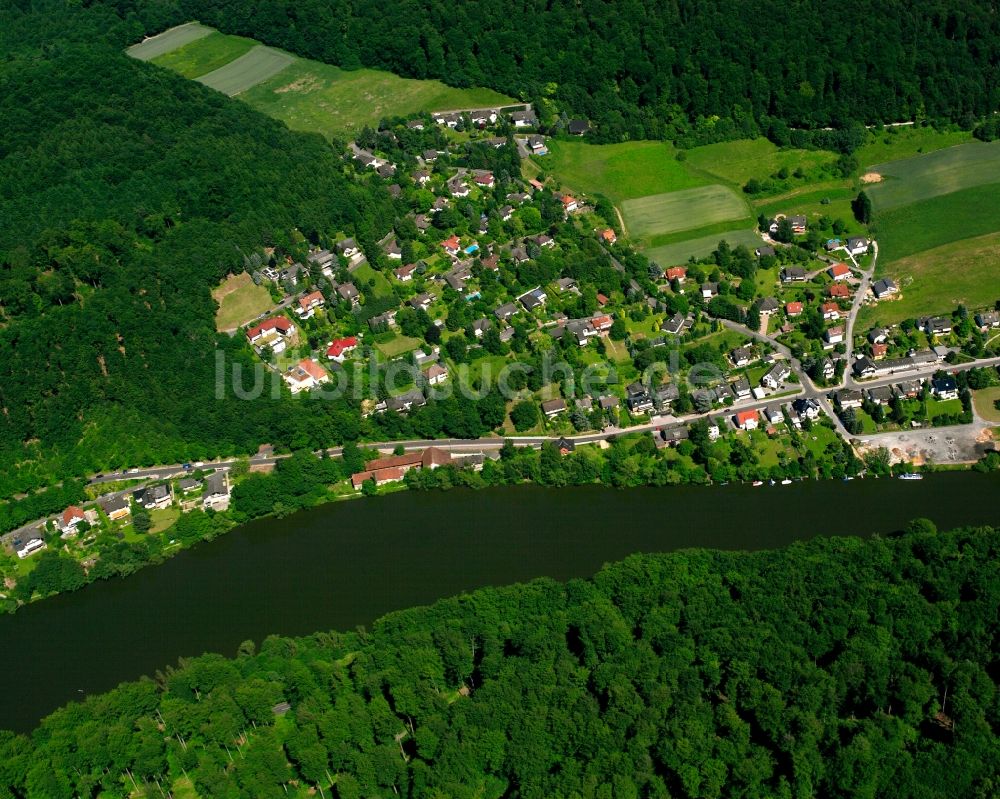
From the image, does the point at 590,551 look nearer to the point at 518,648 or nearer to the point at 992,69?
the point at 518,648

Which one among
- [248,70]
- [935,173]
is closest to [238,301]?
[248,70]

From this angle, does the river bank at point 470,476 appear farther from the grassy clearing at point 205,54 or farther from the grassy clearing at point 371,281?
the grassy clearing at point 205,54

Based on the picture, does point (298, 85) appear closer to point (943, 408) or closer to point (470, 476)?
point (470, 476)

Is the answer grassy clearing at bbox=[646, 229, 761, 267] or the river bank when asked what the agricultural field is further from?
the river bank

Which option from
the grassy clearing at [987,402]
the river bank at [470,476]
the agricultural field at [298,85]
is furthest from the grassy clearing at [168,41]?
the grassy clearing at [987,402]

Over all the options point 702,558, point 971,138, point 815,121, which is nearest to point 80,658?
point 702,558

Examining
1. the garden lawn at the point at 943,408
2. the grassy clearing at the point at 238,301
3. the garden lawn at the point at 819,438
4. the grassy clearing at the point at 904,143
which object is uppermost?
the grassy clearing at the point at 238,301
